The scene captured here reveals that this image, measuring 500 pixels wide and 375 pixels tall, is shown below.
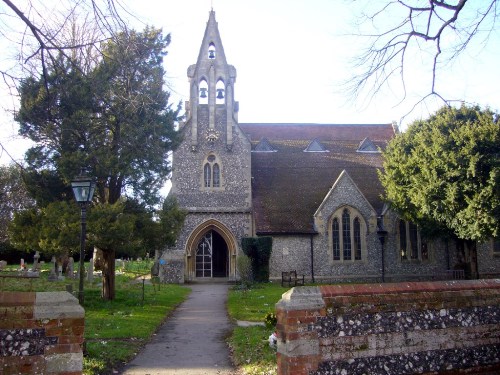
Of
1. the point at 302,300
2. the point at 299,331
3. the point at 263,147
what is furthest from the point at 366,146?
the point at 299,331

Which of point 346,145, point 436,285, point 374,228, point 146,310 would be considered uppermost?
point 346,145

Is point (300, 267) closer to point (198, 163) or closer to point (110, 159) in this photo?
point (198, 163)

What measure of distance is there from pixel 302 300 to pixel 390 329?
1.37m

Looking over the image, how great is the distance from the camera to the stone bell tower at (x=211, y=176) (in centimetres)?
2720

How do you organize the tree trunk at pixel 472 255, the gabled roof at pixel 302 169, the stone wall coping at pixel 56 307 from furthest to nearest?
the gabled roof at pixel 302 169 → the tree trunk at pixel 472 255 → the stone wall coping at pixel 56 307

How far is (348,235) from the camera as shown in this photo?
2716 cm

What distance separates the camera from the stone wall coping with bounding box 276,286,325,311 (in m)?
5.62

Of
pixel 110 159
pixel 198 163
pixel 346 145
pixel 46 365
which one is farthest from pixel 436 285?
pixel 346 145

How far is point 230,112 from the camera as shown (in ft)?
93.5

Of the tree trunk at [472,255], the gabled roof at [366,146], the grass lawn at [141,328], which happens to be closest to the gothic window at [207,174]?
the grass lawn at [141,328]

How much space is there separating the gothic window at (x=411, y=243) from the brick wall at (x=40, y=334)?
2494cm

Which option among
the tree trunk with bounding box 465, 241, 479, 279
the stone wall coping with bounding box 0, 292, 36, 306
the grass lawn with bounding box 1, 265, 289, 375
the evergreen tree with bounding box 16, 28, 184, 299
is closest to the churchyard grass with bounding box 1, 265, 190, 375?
the grass lawn with bounding box 1, 265, 289, 375

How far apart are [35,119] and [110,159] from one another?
267cm

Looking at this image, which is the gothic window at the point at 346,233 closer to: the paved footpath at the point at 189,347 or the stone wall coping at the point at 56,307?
the paved footpath at the point at 189,347
